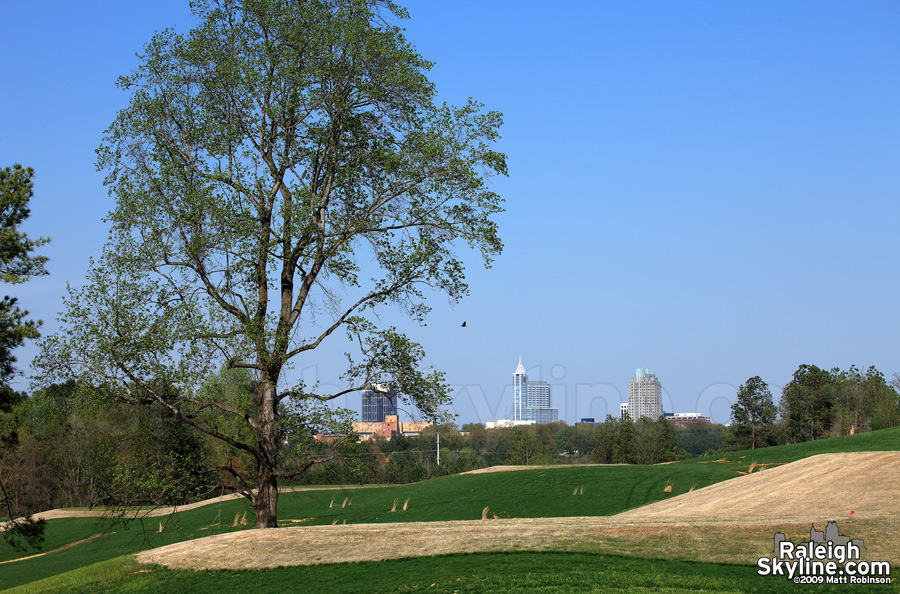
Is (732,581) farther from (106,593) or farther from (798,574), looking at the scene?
(106,593)

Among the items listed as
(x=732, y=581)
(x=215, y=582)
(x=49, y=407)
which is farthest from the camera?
(x=49, y=407)

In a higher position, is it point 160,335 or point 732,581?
point 160,335

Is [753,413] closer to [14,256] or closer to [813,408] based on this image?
[813,408]

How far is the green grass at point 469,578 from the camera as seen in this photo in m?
12.0

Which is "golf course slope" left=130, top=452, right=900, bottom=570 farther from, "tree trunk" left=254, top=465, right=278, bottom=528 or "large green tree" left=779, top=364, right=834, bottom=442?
"large green tree" left=779, top=364, right=834, bottom=442

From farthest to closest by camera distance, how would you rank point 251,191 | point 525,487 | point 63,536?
point 63,536, point 525,487, point 251,191

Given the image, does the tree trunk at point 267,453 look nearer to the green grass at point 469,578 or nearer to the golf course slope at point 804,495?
the green grass at point 469,578

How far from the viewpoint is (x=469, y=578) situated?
12961 mm

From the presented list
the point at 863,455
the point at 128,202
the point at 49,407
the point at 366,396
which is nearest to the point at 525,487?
the point at 863,455

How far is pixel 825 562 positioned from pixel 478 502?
21.2 meters

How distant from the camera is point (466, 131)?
685 inches

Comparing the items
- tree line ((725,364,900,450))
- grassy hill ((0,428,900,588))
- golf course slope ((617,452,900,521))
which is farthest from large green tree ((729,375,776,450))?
golf course slope ((617,452,900,521))

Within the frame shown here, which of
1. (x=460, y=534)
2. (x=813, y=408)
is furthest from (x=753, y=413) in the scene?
(x=460, y=534)

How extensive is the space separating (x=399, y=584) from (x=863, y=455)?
2202 cm
